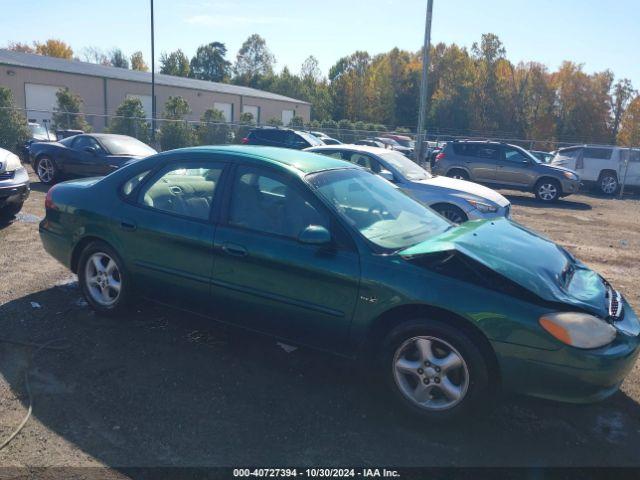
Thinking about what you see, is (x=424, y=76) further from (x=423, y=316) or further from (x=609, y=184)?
(x=423, y=316)

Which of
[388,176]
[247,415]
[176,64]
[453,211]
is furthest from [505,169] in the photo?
[176,64]

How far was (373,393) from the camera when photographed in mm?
3742

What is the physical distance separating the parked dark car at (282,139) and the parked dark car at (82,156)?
6.62 meters

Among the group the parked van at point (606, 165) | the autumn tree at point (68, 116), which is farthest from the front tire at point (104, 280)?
the autumn tree at point (68, 116)

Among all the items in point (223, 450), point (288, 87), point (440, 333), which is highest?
point (288, 87)

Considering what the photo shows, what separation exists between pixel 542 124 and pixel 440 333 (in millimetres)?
63332

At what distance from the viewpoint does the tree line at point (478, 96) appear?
5834 centimetres

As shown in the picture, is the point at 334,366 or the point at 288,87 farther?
the point at 288,87

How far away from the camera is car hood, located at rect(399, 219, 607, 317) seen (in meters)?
3.35

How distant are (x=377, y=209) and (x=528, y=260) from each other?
3.77ft

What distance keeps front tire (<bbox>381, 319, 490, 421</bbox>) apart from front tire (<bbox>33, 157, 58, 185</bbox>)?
38.6ft

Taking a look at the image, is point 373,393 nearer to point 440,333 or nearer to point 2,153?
point 440,333

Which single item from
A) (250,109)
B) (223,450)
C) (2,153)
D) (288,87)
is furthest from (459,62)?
(223,450)

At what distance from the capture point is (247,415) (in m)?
3.41
